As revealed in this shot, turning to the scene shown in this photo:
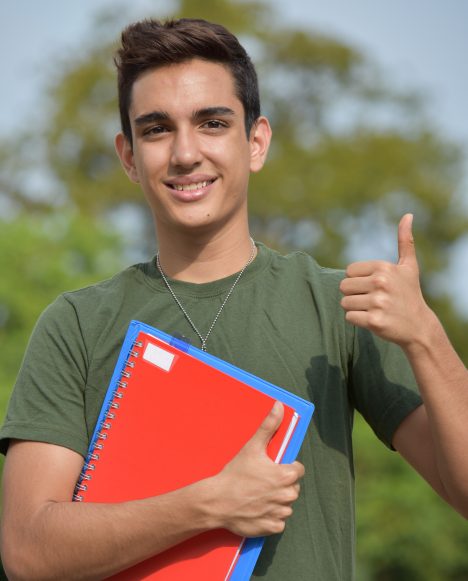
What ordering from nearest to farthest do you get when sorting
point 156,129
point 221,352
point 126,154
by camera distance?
point 221,352, point 156,129, point 126,154

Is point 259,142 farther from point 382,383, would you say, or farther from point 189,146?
point 382,383

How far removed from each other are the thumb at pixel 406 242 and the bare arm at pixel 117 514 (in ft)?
1.39

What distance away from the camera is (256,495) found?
211 cm

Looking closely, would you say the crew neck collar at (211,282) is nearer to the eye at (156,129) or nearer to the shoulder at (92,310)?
the shoulder at (92,310)

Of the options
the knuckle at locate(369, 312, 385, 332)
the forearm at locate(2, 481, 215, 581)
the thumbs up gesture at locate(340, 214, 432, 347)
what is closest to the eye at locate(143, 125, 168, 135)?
the thumbs up gesture at locate(340, 214, 432, 347)

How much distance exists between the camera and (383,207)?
2152 centimetres

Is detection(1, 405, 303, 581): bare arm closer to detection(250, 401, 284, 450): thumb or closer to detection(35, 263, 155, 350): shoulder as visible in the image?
detection(250, 401, 284, 450): thumb

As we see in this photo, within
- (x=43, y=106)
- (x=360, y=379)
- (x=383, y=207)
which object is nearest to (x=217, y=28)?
(x=360, y=379)

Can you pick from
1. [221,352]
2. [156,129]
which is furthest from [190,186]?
[221,352]

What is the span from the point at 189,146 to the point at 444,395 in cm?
84

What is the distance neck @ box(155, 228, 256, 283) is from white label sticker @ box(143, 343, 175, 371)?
0.90 feet

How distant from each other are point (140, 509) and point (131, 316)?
51cm

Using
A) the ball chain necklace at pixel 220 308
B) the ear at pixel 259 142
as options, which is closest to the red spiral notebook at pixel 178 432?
the ball chain necklace at pixel 220 308

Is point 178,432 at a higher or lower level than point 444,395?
lower
